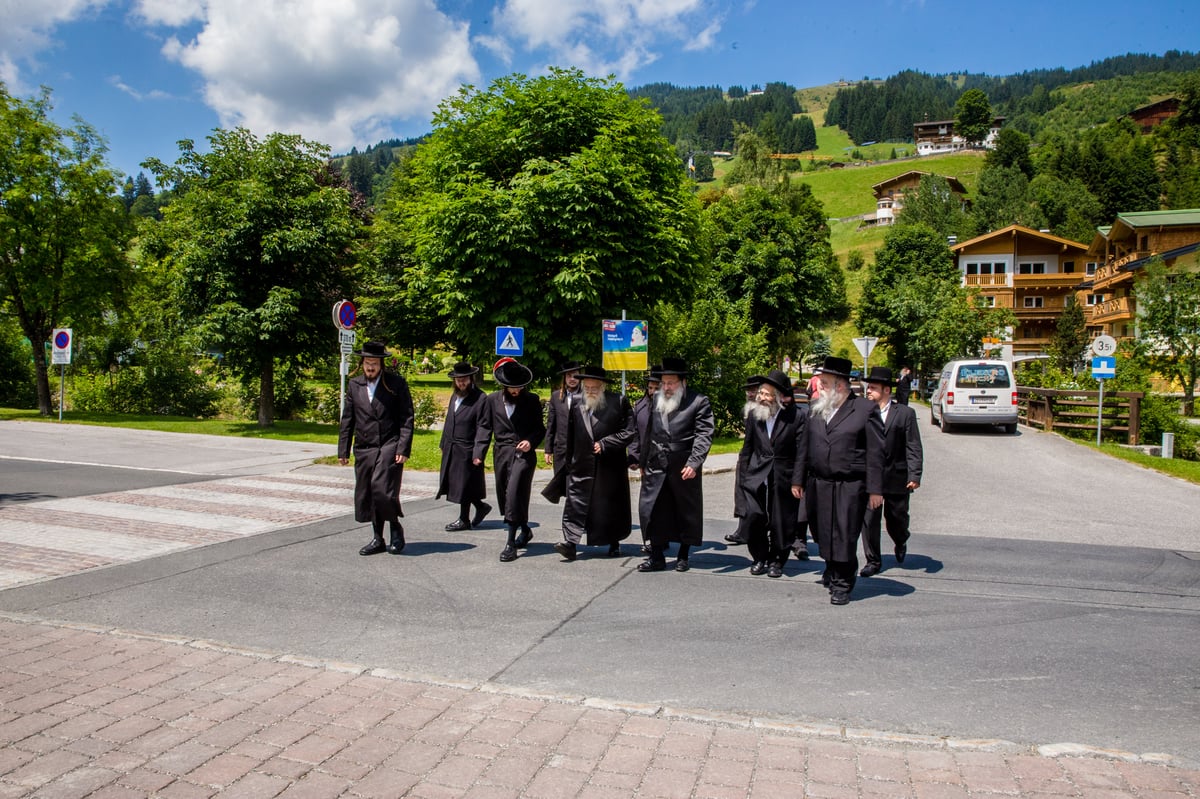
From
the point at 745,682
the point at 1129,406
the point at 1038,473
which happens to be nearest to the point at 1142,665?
the point at 745,682

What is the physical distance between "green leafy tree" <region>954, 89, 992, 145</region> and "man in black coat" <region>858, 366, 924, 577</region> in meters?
192

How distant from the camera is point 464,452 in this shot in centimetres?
967

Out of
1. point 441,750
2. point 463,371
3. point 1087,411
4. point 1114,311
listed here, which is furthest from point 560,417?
point 1114,311

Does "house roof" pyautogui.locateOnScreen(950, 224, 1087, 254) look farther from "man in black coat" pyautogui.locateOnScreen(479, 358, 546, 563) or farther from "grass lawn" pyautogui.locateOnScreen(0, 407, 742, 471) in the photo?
"man in black coat" pyautogui.locateOnScreen(479, 358, 546, 563)

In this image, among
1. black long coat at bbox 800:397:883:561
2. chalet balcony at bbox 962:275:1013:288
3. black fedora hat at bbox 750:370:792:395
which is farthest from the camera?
chalet balcony at bbox 962:275:1013:288

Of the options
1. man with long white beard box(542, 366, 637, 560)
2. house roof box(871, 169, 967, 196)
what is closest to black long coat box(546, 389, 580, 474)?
man with long white beard box(542, 366, 637, 560)

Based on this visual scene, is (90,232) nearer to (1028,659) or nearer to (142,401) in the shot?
(142,401)

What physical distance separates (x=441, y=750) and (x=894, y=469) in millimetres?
5804

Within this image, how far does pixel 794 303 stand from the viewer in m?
53.3

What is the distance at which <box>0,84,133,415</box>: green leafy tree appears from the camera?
2747 centimetres

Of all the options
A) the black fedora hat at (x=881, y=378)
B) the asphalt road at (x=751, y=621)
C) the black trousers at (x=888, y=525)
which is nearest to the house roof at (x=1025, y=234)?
the asphalt road at (x=751, y=621)

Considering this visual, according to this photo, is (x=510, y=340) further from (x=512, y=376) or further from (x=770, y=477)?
(x=770, y=477)

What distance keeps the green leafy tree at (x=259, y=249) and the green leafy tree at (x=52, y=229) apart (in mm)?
4586

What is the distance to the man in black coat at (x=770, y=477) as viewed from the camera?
7684 mm
